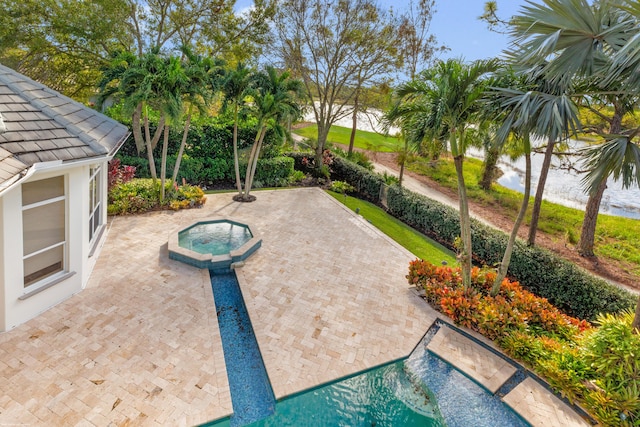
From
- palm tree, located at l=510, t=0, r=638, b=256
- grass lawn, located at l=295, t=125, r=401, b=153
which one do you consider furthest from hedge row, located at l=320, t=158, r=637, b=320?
grass lawn, located at l=295, t=125, r=401, b=153

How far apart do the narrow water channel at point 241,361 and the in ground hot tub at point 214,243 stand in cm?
95

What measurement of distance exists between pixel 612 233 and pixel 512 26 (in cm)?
1537

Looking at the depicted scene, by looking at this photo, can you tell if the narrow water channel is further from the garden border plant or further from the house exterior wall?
the garden border plant

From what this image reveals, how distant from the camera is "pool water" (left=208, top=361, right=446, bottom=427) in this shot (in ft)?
17.6

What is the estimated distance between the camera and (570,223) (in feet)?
58.0

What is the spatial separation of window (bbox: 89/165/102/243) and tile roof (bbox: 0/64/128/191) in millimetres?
1465

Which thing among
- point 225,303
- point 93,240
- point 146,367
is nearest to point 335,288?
point 225,303

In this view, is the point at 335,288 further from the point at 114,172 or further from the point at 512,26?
the point at 114,172

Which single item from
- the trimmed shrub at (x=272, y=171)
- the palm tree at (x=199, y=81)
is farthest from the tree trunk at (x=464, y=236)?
the trimmed shrub at (x=272, y=171)

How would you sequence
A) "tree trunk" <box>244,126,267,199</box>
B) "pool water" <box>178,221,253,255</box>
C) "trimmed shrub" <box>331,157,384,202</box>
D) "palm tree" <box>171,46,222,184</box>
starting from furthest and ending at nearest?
"trimmed shrub" <box>331,157,384,202</box> → "tree trunk" <box>244,126,267,199</box> → "palm tree" <box>171,46,222,184</box> → "pool water" <box>178,221,253,255</box>

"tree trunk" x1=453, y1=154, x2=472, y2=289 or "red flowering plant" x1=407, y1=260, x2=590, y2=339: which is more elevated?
"tree trunk" x1=453, y1=154, x2=472, y2=289

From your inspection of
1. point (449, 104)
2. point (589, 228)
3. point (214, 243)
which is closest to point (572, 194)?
point (589, 228)

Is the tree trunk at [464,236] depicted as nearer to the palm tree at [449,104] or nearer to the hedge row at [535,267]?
the palm tree at [449,104]

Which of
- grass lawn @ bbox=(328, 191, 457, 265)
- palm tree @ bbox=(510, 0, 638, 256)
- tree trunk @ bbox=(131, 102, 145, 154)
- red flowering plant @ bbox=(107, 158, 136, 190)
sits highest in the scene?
palm tree @ bbox=(510, 0, 638, 256)
